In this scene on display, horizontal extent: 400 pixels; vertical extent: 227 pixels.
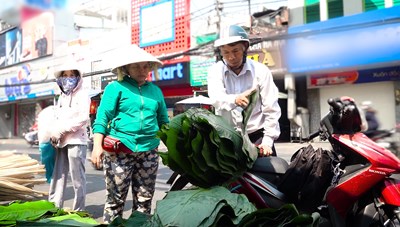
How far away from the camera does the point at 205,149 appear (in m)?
1.13

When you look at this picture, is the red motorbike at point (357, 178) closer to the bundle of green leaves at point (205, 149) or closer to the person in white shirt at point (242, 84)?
the person in white shirt at point (242, 84)

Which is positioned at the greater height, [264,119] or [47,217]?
[264,119]

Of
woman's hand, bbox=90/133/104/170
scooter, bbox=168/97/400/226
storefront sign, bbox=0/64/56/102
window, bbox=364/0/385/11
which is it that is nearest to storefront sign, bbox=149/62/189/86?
storefront sign, bbox=0/64/56/102

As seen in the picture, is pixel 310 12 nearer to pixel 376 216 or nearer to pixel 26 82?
pixel 376 216

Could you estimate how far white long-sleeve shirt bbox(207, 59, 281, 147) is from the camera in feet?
5.99

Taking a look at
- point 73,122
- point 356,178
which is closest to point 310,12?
point 356,178

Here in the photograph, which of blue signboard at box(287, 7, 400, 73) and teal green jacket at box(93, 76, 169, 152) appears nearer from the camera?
blue signboard at box(287, 7, 400, 73)

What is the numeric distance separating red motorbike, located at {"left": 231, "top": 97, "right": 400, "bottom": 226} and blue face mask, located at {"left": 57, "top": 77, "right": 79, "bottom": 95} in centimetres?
214

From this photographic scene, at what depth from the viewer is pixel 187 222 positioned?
38.2 inches

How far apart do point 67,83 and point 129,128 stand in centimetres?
118

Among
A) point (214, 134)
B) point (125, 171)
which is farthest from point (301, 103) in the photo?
point (125, 171)

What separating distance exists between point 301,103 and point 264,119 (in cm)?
84

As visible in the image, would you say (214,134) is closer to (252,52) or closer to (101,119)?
(252,52)

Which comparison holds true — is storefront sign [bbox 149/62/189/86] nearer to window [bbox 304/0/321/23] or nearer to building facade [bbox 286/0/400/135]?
window [bbox 304/0/321/23]
